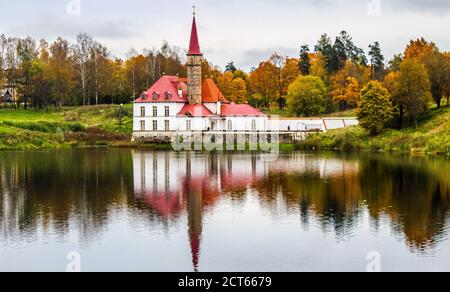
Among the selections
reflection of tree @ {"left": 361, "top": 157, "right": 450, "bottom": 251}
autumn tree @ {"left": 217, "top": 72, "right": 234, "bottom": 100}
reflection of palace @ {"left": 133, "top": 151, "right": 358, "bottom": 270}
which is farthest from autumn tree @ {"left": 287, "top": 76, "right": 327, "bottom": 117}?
reflection of tree @ {"left": 361, "top": 157, "right": 450, "bottom": 251}

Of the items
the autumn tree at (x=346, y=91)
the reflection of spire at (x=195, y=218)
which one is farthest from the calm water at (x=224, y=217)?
the autumn tree at (x=346, y=91)

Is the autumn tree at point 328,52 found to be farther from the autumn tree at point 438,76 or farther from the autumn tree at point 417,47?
the autumn tree at point 438,76

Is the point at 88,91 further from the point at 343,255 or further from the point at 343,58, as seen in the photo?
the point at 343,255

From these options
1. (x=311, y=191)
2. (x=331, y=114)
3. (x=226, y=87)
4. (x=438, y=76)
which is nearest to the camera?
(x=311, y=191)

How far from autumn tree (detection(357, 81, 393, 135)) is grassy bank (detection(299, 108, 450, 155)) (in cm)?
125

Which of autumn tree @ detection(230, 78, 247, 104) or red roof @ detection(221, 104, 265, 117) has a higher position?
autumn tree @ detection(230, 78, 247, 104)

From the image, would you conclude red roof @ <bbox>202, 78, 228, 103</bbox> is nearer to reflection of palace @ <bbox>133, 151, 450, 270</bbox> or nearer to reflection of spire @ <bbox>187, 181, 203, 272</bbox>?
reflection of palace @ <bbox>133, 151, 450, 270</bbox>

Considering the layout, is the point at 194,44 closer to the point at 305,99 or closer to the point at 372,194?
the point at 305,99

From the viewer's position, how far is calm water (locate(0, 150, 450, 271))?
19.1m

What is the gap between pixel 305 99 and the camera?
81062 mm

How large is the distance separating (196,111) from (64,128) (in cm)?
1335

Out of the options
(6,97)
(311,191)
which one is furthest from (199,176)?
(6,97)

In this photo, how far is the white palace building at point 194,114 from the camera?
70.4 metres
